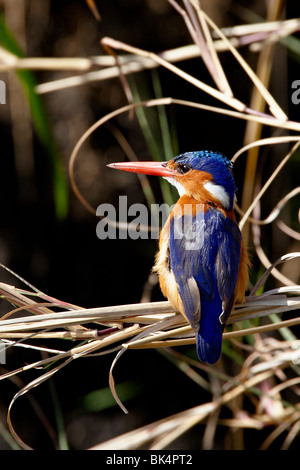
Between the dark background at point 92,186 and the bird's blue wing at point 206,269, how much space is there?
4.45ft

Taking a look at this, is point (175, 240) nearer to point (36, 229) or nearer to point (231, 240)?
point (231, 240)

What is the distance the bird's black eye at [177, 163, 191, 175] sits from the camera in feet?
6.48

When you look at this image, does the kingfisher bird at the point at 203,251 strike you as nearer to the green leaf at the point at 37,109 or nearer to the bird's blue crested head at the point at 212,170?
the bird's blue crested head at the point at 212,170

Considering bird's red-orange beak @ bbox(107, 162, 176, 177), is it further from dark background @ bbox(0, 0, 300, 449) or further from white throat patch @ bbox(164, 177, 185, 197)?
dark background @ bbox(0, 0, 300, 449)

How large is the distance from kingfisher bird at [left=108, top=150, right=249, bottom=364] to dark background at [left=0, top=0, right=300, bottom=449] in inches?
43.4

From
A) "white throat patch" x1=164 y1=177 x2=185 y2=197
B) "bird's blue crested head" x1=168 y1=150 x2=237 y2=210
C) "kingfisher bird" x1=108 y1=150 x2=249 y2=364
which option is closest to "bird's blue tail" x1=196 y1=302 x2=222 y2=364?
"kingfisher bird" x1=108 y1=150 x2=249 y2=364

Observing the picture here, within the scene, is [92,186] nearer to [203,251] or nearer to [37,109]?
[37,109]

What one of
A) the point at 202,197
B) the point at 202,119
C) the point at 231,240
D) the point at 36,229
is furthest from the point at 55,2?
the point at 231,240

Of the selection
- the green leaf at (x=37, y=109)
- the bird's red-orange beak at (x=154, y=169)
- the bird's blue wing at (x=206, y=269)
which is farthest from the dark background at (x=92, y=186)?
the bird's blue wing at (x=206, y=269)

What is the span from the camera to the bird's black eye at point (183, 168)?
1.98 m

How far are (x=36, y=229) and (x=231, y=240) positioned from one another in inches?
68.7

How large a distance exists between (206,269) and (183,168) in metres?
0.53

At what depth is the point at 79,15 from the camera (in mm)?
2990

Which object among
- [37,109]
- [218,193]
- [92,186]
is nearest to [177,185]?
[218,193]
